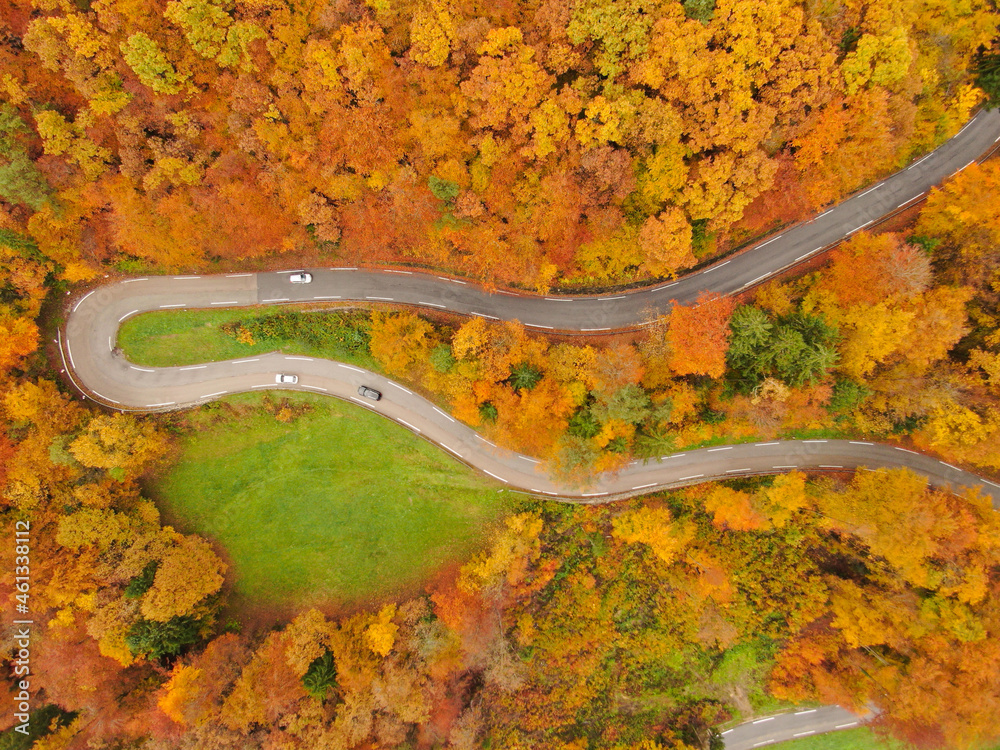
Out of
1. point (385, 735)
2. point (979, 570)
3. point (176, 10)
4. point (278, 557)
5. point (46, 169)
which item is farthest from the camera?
point (278, 557)

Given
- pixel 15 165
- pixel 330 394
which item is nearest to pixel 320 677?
pixel 330 394

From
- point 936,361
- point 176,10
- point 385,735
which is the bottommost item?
point 385,735

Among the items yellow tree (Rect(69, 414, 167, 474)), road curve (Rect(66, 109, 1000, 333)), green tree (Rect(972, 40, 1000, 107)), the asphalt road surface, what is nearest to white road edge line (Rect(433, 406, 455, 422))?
road curve (Rect(66, 109, 1000, 333))

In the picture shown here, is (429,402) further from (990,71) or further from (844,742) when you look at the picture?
(844,742)

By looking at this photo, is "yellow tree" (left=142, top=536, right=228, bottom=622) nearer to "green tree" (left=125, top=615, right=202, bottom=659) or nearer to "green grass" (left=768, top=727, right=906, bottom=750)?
"green tree" (left=125, top=615, right=202, bottom=659)

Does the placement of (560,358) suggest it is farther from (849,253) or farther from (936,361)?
(936,361)

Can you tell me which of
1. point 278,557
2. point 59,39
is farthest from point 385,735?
point 59,39

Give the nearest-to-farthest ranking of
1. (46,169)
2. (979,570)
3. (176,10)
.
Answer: (176,10) < (46,169) < (979,570)
